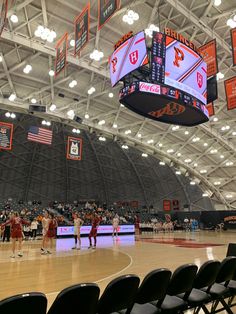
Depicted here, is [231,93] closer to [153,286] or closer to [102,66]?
[102,66]

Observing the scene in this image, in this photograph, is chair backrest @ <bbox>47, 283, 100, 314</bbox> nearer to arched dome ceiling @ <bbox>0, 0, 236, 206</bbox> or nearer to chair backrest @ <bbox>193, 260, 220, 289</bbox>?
chair backrest @ <bbox>193, 260, 220, 289</bbox>

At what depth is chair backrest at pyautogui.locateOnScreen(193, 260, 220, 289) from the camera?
4.12 meters

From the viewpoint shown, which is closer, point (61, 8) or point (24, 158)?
point (61, 8)

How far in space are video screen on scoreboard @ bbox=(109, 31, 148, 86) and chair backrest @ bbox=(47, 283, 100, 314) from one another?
23.1 ft

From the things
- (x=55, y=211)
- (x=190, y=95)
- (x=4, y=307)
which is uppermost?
(x=190, y=95)

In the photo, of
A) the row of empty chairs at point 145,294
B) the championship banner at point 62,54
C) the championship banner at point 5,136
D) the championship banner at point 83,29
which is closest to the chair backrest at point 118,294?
the row of empty chairs at point 145,294

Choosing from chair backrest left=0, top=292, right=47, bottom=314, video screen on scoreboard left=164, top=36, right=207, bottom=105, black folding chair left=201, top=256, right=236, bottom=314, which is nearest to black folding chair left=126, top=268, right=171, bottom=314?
black folding chair left=201, top=256, right=236, bottom=314

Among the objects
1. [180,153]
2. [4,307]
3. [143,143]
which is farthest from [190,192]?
[4,307]

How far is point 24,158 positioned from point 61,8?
2388 cm

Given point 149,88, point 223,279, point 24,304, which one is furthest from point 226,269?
point 149,88

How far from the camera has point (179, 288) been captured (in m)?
3.80

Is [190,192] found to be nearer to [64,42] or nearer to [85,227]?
[85,227]

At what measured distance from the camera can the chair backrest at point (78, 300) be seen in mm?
2590

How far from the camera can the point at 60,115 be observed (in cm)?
2306
